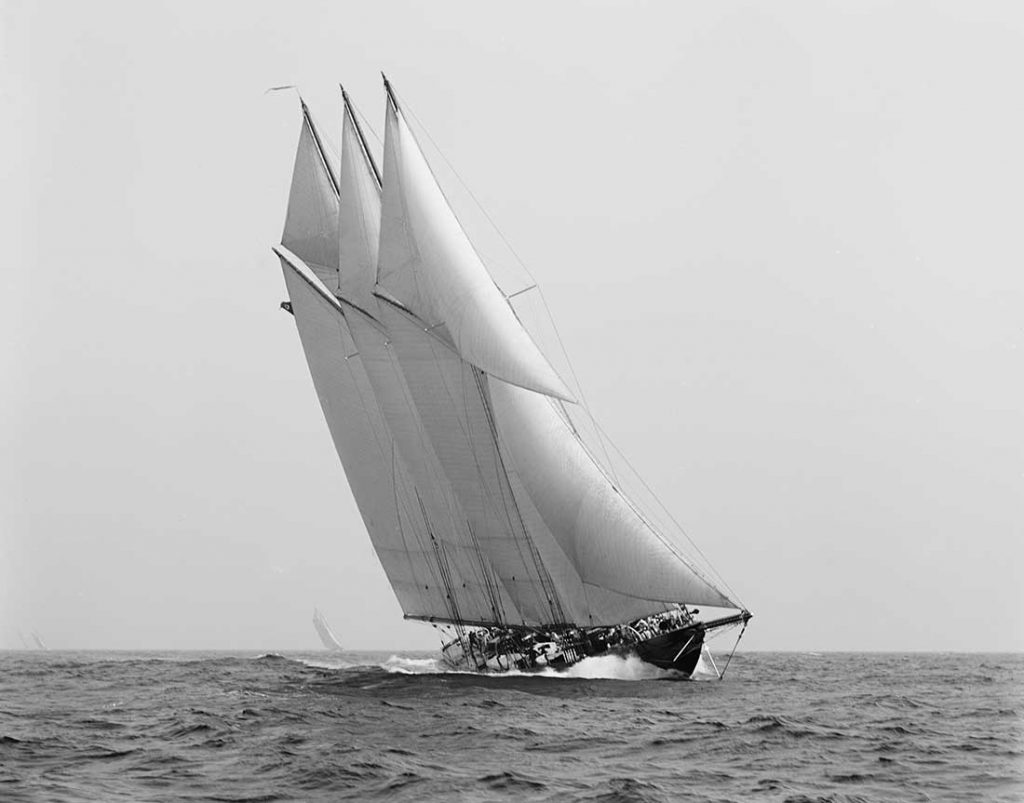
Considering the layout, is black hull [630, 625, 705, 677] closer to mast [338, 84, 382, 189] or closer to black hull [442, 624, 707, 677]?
black hull [442, 624, 707, 677]

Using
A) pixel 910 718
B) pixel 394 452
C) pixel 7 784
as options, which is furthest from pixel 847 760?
pixel 394 452

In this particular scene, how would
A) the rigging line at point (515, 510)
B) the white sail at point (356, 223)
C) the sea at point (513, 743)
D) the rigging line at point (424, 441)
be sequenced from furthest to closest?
the rigging line at point (424, 441), the white sail at point (356, 223), the rigging line at point (515, 510), the sea at point (513, 743)

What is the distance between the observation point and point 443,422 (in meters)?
46.0

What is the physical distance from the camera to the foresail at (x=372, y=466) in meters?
50.1

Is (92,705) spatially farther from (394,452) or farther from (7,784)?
(394,452)

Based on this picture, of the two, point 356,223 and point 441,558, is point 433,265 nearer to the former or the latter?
point 356,223

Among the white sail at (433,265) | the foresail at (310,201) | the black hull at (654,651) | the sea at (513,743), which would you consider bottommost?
the sea at (513,743)

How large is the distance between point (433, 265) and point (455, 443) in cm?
670

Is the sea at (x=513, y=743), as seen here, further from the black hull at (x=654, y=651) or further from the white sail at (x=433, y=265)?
the white sail at (x=433, y=265)

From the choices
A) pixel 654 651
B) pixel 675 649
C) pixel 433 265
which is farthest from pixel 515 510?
pixel 433 265

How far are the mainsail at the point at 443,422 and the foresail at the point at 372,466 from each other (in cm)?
7

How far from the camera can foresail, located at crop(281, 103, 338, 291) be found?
5303cm

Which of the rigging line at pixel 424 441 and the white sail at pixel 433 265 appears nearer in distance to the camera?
the white sail at pixel 433 265

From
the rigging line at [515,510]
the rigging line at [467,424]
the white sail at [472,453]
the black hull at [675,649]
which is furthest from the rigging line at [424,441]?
the black hull at [675,649]
